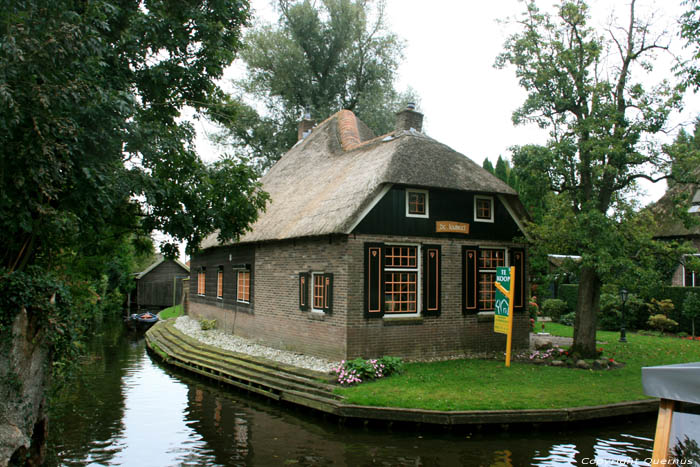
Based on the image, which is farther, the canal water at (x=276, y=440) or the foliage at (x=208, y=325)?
the foliage at (x=208, y=325)

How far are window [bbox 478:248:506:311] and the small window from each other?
217 cm

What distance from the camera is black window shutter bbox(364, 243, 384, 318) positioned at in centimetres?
1311

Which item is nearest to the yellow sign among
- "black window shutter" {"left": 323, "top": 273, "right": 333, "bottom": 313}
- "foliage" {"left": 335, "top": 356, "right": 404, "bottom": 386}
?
"foliage" {"left": 335, "top": 356, "right": 404, "bottom": 386}

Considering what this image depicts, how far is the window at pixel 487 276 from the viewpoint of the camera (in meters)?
15.0

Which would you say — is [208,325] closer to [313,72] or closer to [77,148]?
[77,148]

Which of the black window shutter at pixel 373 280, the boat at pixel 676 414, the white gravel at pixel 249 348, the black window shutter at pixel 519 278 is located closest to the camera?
the boat at pixel 676 414

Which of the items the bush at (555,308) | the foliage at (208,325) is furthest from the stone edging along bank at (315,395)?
the bush at (555,308)

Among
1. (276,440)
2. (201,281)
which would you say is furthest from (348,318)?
(201,281)

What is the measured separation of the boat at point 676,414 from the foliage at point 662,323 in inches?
789

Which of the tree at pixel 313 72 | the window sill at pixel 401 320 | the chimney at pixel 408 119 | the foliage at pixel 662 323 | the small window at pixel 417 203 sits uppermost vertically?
the tree at pixel 313 72

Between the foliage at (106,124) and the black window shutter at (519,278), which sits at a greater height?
the foliage at (106,124)

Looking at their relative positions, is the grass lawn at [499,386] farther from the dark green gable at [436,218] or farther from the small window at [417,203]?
the small window at [417,203]

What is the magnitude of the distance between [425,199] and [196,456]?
8.45 metres

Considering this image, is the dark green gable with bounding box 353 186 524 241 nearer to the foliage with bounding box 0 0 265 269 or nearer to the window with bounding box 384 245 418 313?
the window with bounding box 384 245 418 313
